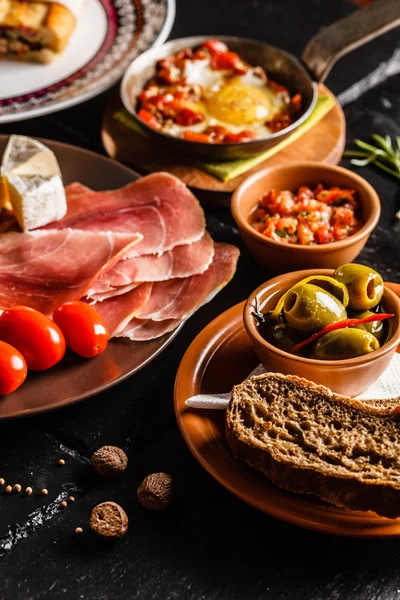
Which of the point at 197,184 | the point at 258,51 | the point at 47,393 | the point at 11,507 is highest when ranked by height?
the point at 258,51

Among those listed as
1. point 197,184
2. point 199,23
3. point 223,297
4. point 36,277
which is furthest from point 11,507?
point 199,23

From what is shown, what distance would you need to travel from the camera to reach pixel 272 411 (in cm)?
220

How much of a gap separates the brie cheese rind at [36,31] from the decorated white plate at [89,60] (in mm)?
53

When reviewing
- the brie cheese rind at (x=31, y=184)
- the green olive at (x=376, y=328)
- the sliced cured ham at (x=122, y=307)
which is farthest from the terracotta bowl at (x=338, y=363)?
the brie cheese rind at (x=31, y=184)

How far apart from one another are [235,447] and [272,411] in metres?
0.16

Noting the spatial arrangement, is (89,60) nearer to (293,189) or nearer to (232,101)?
(232,101)

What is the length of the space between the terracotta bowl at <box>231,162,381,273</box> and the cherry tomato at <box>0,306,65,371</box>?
873 millimetres

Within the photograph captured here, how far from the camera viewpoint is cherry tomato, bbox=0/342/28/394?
2346 millimetres

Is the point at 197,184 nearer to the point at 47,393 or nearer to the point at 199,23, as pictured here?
the point at 47,393

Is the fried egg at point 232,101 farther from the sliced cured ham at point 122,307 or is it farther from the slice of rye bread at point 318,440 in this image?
the slice of rye bread at point 318,440

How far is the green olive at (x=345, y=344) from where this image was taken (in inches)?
89.5

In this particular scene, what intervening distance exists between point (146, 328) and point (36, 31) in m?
1.98

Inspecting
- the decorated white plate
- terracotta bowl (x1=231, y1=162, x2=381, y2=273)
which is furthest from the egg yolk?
terracotta bowl (x1=231, y1=162, x2=381, y2=273)

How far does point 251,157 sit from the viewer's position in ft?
11.3
